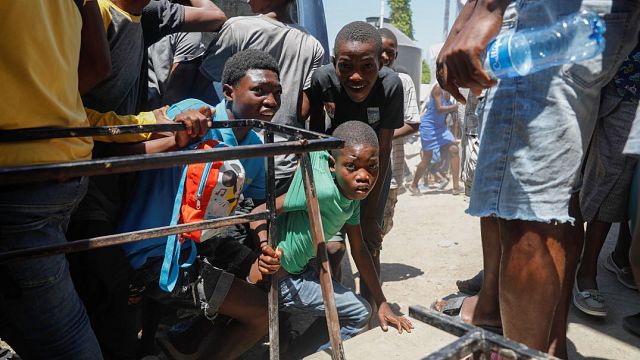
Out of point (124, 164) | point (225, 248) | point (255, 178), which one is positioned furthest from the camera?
point (255, 178)

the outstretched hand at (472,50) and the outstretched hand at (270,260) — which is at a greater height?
the outstretched hand at (472,50)

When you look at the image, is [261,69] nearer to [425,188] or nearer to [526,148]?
[526,148]

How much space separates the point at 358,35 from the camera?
2777 millimetres

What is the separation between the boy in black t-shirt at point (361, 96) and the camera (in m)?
2.77

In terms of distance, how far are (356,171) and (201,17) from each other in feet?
3.87

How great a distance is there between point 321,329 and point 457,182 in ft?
17.3

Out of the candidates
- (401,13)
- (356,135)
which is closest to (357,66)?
(356,135)

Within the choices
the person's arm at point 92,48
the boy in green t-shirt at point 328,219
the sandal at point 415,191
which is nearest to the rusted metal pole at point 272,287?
the boy in green t-shirt at point 328,219

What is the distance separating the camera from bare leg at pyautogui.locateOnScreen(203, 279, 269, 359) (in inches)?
86.7

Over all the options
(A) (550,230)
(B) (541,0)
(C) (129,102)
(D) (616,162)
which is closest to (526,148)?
(A) (550,230)

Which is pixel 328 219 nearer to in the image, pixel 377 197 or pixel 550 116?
pixel 377 197

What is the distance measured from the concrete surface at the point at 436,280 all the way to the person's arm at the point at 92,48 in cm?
132

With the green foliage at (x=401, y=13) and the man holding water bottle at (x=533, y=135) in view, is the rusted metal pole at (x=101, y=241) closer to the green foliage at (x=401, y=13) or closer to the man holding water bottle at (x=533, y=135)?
the man holding water bottle at (x=533, y=135)

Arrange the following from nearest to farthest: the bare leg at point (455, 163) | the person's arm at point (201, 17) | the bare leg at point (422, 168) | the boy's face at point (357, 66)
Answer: the person's arm at point (201, 17) < the boy's face at point (357, 66) < the bare leg at point (455, 163) < the bare leg at point (422, 168)
